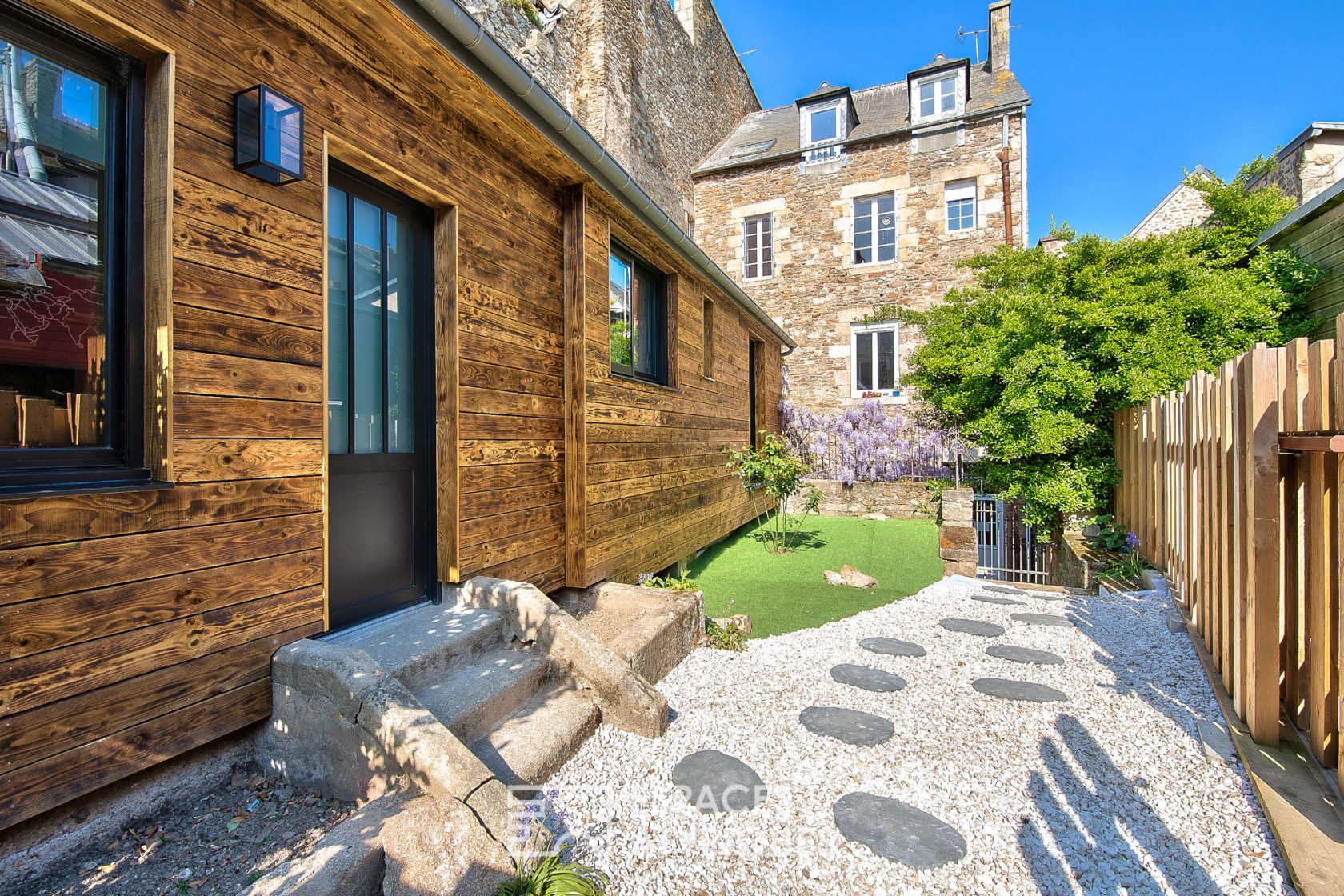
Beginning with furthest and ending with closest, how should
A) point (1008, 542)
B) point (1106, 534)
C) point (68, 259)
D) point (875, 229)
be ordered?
point (875, 229) → point (1008, 542) → point (1106, 534) → point (68, 259)

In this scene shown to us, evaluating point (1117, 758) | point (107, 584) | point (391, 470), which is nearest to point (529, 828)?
point (107, 584)

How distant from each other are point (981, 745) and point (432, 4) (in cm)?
412

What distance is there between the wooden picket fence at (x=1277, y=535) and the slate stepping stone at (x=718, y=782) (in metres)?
2.03

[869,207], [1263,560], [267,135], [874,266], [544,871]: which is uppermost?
[869,207]

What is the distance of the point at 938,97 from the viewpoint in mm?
14367

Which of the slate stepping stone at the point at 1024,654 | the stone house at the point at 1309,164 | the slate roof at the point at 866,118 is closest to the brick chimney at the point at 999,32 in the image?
the slate roof at the point at 866,118

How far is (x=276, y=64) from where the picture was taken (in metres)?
2.39

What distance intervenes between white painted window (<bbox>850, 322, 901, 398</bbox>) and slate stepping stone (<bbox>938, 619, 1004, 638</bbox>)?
1034 centimetres

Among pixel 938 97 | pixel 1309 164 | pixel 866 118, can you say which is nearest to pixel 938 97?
pixel 938 97

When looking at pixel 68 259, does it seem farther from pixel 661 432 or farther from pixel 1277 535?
pixel 1277 535

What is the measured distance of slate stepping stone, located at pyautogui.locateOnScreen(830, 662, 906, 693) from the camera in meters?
3.52

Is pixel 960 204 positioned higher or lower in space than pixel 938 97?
lower

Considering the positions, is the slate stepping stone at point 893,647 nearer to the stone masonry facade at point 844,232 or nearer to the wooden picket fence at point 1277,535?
the wooden picket fence at point 1277,535

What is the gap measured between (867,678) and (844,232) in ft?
45.5
